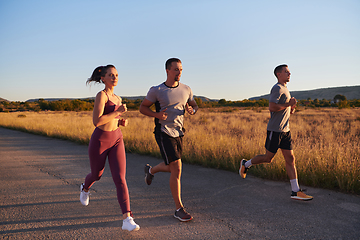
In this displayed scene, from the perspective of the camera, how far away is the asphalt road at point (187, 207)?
3.03 meters

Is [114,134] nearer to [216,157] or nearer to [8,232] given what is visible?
[8,232]

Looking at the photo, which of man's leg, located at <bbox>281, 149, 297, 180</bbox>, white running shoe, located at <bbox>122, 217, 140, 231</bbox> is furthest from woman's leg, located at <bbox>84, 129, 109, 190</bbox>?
man's leg, located at <bbox>281, 149, 297, 180</bbox>

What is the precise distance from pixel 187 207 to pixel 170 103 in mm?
1673

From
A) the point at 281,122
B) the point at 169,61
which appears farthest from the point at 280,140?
the point at 169,61

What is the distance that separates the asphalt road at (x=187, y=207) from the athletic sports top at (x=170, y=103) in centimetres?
126

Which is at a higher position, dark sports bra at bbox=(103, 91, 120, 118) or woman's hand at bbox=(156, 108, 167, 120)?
dark sports bra at bbox=(103, 91, 120, 118)

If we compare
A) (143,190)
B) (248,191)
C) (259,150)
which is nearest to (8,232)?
(143,190)

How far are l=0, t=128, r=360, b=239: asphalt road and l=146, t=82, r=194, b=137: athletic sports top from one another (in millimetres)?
1259

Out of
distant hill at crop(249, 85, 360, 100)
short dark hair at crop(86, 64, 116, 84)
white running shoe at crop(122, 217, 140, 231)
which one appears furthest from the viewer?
distant hill at crop(249, 85, 360, 100)

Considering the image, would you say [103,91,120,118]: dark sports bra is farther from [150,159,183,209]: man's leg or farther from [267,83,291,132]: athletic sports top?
[267,83,291,132]: athletic sports top

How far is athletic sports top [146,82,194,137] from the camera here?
3.50 meters

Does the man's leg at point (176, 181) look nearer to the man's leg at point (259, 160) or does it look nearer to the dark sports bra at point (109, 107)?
the dark sports bra at point (109, 107)

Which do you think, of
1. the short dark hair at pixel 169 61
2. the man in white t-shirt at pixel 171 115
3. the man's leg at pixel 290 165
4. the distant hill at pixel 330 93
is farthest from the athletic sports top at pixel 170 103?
the distant hill at pixel 330 93

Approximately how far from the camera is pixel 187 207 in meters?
3.91
